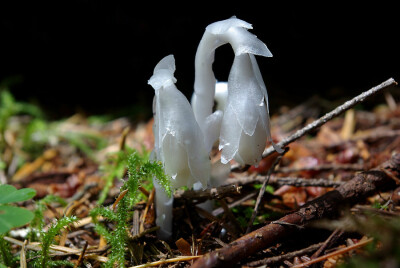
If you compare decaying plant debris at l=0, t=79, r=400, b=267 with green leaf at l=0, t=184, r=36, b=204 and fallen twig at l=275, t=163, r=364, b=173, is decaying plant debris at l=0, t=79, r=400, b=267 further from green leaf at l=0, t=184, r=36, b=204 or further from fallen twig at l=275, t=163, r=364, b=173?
green leaf at l=0, t=184, r=36, b=204

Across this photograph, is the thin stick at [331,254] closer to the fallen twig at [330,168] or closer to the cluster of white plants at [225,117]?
the cluster of white plants at [225,117]

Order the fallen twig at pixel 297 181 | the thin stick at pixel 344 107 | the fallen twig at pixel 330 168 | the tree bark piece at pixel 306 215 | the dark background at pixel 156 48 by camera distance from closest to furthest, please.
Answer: the tree bark piece at pixel 306 215
the thin stick at pixel 344 107
the fallen twig at pixel 297 181
the fallen twig at pixel 330 168
the dark background at pixel 156 48

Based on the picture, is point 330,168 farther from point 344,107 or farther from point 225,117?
point 225,117

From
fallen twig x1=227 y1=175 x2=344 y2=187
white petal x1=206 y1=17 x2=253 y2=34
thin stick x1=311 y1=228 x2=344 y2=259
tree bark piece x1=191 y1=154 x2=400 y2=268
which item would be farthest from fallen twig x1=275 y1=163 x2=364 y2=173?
white petal x1=206 y1=17 x2=253 y2=34

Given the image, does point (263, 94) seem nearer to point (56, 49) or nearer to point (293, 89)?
point (293, 89)

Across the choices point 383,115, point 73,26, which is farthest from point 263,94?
point 73,26

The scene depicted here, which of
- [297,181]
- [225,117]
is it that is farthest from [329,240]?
[225,117]

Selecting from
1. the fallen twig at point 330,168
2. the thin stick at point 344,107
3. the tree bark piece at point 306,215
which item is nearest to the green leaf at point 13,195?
the tree bark piece at point 306,215
